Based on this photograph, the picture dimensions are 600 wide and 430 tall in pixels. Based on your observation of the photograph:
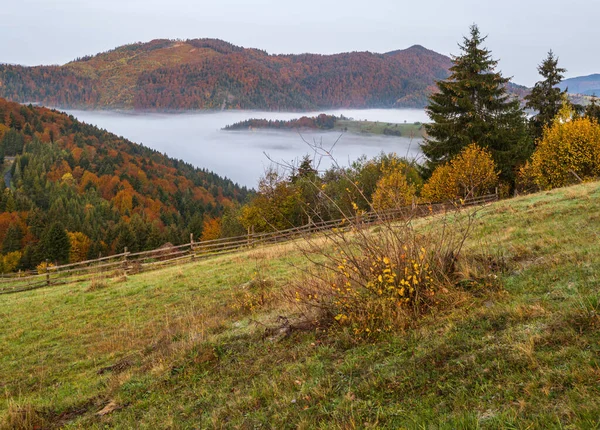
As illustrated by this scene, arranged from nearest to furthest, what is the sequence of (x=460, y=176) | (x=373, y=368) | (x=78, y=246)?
(x=373, y=368), (x=460, y=176), (x=78, y=246)

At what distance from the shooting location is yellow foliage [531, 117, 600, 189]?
23688 mm

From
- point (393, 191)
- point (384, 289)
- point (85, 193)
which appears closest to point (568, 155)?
point (393, 191)

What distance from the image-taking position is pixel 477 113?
3158cm

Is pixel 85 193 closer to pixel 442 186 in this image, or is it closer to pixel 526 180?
pixel 442 186

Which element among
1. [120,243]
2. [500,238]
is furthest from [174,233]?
[500,238]

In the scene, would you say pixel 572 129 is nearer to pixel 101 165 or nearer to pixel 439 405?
pixel 439 405

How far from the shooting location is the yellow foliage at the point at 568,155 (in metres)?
23.7

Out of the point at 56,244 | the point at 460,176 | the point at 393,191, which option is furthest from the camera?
the point at 56,244

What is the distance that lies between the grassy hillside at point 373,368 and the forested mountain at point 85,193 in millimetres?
81497

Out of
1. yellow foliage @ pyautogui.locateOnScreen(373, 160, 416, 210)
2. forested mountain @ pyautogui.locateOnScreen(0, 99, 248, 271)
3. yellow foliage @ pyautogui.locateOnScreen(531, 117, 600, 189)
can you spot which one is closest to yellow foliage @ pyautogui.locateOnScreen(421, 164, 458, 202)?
yellow foliage @ pyautogui.locateOnScreen(373, 160, 416, 210)

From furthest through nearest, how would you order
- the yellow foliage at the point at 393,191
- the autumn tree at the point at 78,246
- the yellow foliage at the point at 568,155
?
the autumn tree at the point at 78,246
the yellow foliage at the point at 568,155
the yellow foliage at the point at 393,191

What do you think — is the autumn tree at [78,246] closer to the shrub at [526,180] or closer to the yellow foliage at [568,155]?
the shrub at [526,180]

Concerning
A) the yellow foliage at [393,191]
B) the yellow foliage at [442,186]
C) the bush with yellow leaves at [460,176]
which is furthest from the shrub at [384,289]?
the yellow foliage at [442,186]

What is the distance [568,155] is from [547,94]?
14.4 m
